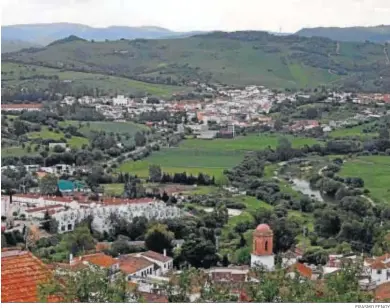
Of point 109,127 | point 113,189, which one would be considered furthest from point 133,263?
point 109,127

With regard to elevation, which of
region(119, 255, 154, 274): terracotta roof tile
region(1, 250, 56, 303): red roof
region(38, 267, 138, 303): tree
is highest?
region(1, 250, 56, 303): red roof

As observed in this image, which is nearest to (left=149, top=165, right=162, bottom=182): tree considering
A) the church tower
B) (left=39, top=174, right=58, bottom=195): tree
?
(left=39, top=174, right=58, bottom=195): tree

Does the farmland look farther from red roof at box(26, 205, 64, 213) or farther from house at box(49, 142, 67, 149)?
red roof at box(26, 205, 64, 213)

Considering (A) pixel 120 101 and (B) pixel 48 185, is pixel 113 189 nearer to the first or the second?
(B) pixel 48 185

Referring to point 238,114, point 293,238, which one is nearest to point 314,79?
point 238,114

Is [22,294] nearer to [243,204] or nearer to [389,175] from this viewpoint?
[243,204]

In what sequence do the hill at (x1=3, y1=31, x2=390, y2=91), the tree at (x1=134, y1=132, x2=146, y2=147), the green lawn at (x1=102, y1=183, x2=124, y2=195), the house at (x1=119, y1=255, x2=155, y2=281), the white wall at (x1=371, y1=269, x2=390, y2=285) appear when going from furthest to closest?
the hill at (x1=3, y1=31, x2=390, y2=91), the tree at (x1=134, y1=132, x2=146, y2=147), the green lawn at (x1=102, y1=183, x2=124, y2=195), the house at (x1=119, y1=255, x2=155, y2=281), the white wall at (x1=371, y1=269, x2=390, y2=285)

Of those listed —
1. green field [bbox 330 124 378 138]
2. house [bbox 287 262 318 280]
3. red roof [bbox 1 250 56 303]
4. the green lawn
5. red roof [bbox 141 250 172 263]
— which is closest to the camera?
red roof [bbox 1 250 56 303]
